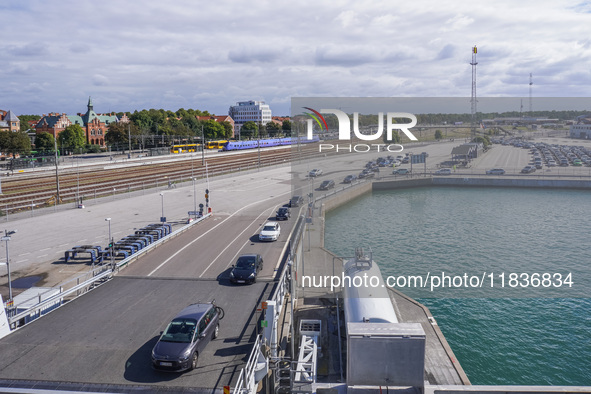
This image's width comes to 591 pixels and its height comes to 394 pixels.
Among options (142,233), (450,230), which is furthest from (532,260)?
(142,233)

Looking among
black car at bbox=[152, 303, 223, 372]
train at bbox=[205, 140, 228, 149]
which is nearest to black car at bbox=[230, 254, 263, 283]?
black car at bbox=[152, 303, 223, 372]

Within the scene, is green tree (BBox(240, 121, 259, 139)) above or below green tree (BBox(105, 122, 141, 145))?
above

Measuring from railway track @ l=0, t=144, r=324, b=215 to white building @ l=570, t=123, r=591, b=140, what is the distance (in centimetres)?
5306

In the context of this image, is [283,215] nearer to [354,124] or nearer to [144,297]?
[144,297]

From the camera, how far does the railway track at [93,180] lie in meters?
38.6

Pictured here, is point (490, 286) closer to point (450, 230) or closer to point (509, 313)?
point (509, 313)

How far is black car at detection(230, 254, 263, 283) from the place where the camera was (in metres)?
16.5

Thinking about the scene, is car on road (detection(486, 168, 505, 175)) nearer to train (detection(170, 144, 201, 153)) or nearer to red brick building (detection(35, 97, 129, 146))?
train (detection(170, 144, 201, 153))

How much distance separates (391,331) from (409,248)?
67.0ft

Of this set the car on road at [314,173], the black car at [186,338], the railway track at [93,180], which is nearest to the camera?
the black car at [186,338]

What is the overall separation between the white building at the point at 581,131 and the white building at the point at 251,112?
123m

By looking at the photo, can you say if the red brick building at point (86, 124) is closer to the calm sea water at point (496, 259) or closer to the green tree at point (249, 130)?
the green tree at point (249, 130)

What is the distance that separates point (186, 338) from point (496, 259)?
23.2 metres

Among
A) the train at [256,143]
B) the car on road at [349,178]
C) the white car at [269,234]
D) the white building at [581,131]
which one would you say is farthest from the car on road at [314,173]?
the white building at [581,131]
